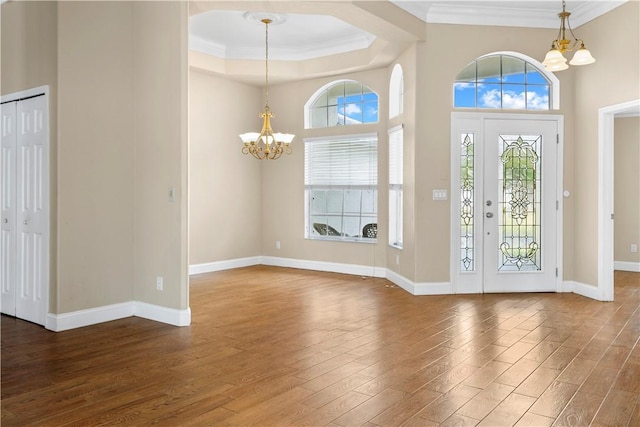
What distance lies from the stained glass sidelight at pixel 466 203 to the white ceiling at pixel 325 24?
1.40 meters

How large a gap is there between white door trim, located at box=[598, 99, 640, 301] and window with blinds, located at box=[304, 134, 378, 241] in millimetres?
2819

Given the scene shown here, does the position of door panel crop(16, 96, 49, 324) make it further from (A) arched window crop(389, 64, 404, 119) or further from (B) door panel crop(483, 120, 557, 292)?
(B) door panel crop(483, 120, 557, 292)

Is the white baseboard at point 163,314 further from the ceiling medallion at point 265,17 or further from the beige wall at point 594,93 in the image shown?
the beige wall at point 594,93

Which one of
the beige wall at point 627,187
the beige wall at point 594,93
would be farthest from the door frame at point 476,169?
the beige wall at point 627,187

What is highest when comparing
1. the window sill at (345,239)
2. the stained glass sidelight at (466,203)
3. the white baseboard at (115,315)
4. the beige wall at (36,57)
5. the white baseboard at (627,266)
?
the beige wall at (36,57)

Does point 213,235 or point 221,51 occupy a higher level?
point 221,51

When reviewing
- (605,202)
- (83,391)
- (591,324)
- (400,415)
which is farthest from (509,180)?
(83,391)

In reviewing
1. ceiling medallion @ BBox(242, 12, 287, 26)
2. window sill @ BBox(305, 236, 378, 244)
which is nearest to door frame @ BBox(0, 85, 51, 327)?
ceiling medallion @ BBox(242, 12, 287, 26)

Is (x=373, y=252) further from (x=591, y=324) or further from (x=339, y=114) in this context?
(x=591, y=324)

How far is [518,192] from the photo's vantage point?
5902 mm

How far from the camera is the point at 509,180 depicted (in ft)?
19.3

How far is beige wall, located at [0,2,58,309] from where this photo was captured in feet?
14.0

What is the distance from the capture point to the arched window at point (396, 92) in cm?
664

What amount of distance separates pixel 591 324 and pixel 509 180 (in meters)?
1.98
